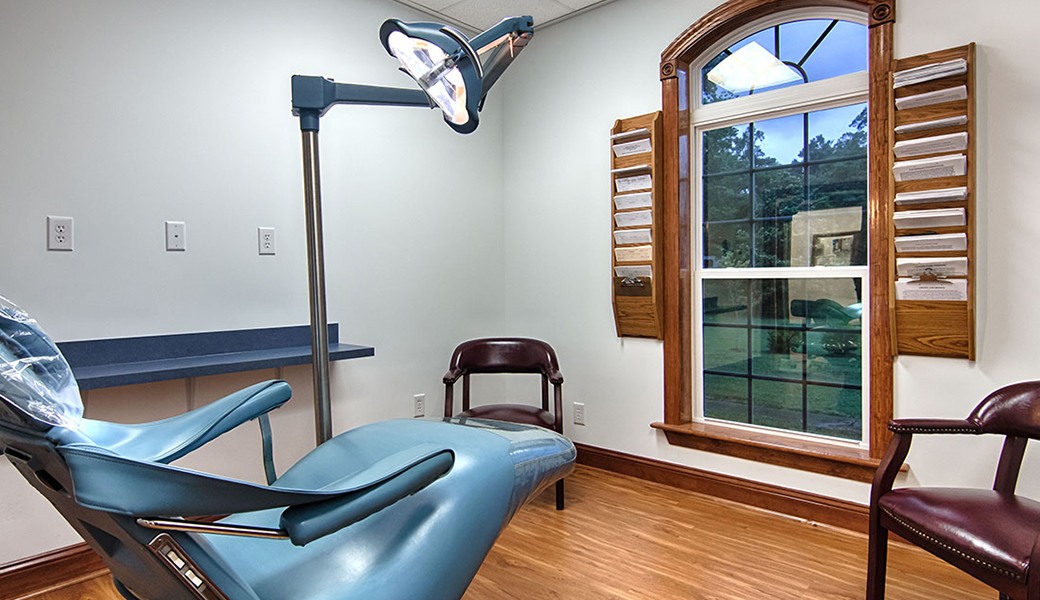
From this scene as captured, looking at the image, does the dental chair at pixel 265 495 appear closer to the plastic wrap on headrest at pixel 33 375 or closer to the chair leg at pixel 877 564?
the plastic wrap on headrest at pixel 33 375

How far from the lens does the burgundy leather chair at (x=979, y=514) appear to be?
1.37 m

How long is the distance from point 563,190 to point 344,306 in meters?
1.30

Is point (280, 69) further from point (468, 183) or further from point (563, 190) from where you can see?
point (563, 190)

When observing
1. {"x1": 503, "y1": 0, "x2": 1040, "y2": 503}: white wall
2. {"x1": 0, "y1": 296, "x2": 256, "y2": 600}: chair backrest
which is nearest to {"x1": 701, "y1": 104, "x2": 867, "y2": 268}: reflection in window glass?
{"x1": 503, "y1": 0, "x2": 1040, "y2": 503}: white wall

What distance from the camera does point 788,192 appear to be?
2623mm

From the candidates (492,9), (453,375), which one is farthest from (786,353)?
(492,9)

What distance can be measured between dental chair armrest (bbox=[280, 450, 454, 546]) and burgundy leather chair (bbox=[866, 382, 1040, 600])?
1335 mm

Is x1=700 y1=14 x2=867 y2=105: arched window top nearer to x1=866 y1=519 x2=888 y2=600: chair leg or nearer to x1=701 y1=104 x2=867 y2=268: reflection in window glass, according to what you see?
x1=701 y1=104 x2=867 y2=268: reflection in window glass

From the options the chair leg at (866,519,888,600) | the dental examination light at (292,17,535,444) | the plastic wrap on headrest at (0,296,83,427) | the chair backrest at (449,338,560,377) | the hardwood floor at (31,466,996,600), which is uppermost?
the dental examination light at (292,17,535,444)

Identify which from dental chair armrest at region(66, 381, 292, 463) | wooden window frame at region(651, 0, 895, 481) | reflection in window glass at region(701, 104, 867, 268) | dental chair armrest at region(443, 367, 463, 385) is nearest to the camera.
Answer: dental chair armrest at region(66, 381, 292, 463)

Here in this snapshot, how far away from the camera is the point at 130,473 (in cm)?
70

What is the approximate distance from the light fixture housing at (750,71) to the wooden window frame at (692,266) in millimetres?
113

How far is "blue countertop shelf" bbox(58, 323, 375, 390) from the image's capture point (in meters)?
1.97

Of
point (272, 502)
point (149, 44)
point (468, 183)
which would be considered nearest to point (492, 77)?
point (272, 502)
